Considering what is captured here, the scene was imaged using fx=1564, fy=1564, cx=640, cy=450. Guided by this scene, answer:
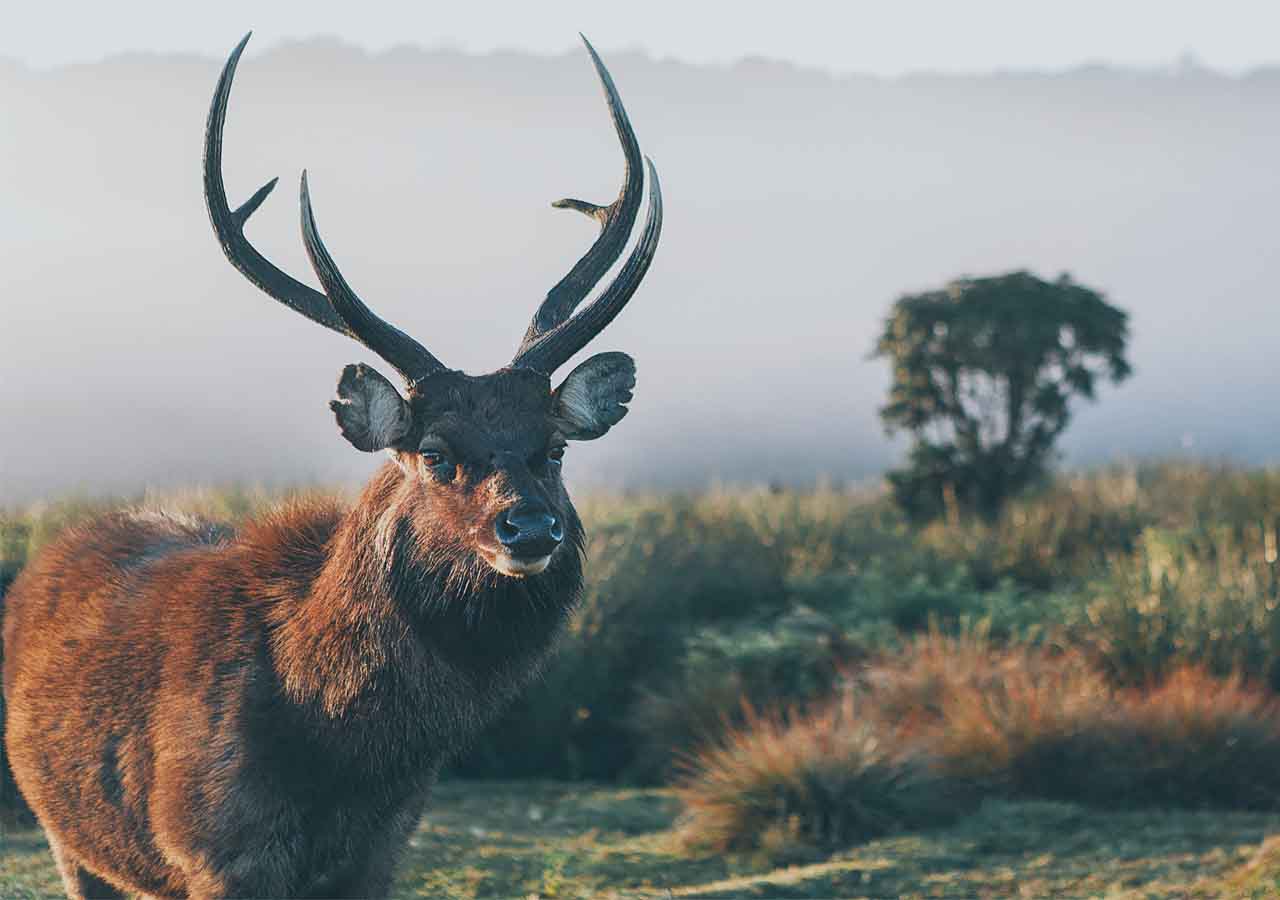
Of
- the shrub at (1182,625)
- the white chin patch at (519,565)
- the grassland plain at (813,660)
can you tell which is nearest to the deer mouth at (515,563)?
the white chin patch at (519,565)

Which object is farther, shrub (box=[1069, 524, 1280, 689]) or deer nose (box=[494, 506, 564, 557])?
shrub (box=[1069, 524, 1280, 689])

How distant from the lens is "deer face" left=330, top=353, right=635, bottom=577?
432 centimetres

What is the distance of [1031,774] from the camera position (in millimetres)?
9430

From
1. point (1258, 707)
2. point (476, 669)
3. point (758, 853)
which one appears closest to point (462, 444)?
point (476, 669)

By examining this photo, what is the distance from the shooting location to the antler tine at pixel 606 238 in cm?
509

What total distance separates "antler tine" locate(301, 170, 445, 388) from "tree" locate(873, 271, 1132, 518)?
13573mm

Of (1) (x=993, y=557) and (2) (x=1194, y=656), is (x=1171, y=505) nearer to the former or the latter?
(1) (x=993, y=557)

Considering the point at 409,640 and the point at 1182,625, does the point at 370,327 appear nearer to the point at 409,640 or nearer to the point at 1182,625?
the point at 409,640

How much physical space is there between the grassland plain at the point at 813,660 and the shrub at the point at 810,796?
0.09 m

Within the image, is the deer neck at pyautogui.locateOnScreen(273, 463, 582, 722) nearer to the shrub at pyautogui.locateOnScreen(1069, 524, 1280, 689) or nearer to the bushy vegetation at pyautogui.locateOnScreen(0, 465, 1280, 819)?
the bushy vegetation at pyautogui.locateOnScreen(0, 465, 1280, 819)

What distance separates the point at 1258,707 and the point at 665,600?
4.35 m

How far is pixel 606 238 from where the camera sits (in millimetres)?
5238

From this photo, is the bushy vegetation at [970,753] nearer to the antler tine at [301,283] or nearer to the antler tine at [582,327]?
the antler tine at [582,327]

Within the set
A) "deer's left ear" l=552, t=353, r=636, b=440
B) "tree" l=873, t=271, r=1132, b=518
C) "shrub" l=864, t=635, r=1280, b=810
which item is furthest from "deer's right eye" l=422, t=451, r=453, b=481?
"tree" l=873, t=271, r=1132, b=518
